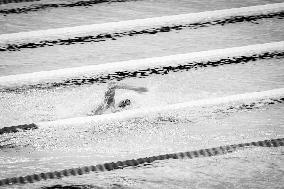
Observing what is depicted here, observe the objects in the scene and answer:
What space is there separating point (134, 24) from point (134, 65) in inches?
8.6

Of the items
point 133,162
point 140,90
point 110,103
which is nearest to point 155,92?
point 140,90

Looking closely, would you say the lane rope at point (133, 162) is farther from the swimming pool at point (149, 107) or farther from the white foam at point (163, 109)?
the white foam at point (163, 109)

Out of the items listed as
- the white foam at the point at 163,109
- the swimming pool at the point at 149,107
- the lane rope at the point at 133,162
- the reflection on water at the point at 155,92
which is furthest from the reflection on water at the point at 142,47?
the lane rope at the point at 133,162

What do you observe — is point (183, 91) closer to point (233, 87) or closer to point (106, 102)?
point (233, 87)

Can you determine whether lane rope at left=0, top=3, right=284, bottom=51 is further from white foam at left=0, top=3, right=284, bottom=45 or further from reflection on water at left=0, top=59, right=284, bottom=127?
reflection on water at left=0, top=59, right=284, bottom=127

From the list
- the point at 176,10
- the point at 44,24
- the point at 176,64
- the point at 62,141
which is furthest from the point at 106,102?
the point at 176,10

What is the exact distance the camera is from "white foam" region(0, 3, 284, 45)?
1655mm

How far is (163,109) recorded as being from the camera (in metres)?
1.55

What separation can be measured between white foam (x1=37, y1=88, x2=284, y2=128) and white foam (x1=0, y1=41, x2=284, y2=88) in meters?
0.19

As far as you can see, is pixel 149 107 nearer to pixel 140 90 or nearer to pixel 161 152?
pixel 140 90

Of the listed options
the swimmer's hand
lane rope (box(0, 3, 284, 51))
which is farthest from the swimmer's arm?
lane rope (box(0, 3, 284, 51))

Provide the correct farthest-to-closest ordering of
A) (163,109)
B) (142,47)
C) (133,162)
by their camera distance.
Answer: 1. (142,47)
2. (163,109)
3. (133,162)

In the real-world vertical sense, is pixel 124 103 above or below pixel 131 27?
below

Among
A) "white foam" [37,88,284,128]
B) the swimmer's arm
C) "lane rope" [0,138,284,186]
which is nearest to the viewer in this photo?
"lane rope" [0,138,284,186]
